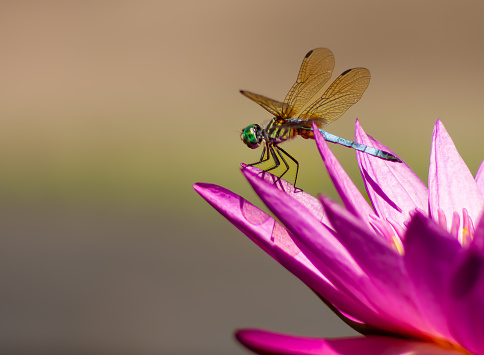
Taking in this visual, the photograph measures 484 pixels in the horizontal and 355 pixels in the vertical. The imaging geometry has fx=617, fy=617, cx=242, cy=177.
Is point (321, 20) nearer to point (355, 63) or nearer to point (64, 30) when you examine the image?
point (355, 63)

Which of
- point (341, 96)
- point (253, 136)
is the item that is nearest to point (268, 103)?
point (253, 136)

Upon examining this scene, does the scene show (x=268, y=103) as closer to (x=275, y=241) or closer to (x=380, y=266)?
A: (x=275, y=241)

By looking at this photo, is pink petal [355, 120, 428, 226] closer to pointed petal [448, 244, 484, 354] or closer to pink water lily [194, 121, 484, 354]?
pink water lily [194, 121, 484, 354]

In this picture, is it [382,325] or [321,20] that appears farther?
[321,20]

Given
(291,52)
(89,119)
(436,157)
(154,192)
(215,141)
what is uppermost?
(291,52)

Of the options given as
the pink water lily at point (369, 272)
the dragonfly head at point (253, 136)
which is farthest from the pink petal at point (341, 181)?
the dragonfly head at point (253, 136)

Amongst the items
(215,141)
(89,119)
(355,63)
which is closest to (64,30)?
(89,119)

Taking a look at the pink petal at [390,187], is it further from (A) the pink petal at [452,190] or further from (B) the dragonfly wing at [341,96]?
(B) the dragonfly wing at [341,96]
